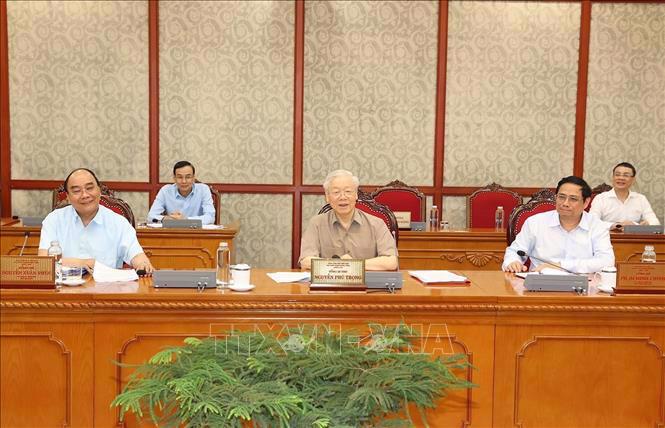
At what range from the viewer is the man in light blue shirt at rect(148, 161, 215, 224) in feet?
19.9

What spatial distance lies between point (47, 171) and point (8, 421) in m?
5.05

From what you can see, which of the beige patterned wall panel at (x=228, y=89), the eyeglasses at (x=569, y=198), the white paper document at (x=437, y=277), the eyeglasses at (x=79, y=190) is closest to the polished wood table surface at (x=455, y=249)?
the eyeglasses at (x=569, y=198)

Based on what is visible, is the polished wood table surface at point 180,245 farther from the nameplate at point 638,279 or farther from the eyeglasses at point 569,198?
the nameplate at point 638,279

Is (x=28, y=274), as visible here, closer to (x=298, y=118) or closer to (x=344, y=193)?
(x=344, y=193)

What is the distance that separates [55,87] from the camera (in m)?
7.07

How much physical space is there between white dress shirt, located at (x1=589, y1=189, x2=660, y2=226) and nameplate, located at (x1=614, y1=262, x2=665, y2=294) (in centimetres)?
374

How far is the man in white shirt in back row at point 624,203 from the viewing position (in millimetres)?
6254

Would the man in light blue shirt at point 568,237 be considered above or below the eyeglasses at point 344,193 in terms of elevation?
below

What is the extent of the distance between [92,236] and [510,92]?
16.4 ft

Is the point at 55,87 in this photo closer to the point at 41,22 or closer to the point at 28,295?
the point at 41,22

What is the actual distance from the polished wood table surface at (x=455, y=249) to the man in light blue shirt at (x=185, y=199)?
69.7 inches

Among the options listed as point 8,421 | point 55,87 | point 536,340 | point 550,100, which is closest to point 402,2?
point 550,100

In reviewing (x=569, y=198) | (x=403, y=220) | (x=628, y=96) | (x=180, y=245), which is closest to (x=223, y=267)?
(x=569, y=198)

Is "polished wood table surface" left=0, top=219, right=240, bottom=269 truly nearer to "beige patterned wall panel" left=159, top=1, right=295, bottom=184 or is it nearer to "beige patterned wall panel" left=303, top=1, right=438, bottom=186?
"beige patterned wall panel" left=159, top=1, right=295, bottom=184
